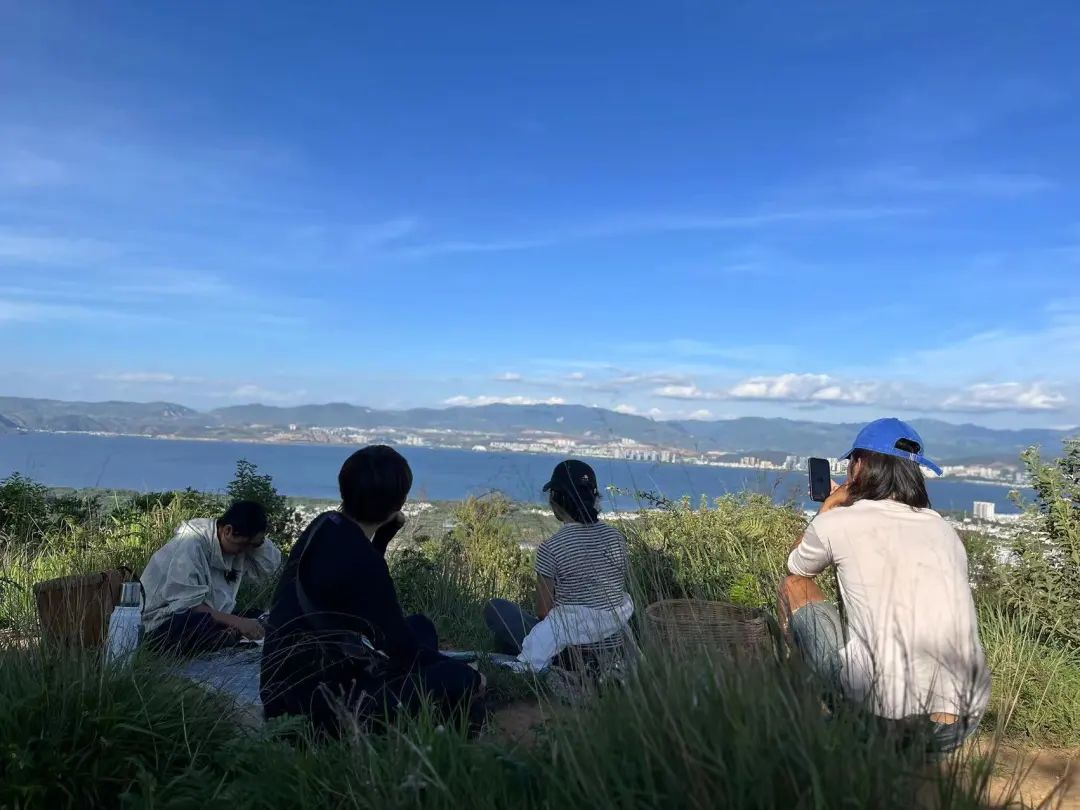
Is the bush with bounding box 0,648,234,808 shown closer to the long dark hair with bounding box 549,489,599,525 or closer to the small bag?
the small bag

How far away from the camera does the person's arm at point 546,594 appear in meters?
4.50

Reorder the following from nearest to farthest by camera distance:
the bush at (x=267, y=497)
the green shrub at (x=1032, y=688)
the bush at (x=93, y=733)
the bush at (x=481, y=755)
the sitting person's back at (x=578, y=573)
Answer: the bush at (x=481, y=755) → the bush at (x=93, y=733) → the green shrub at (x=1032, y=688) → the sitting person's back at (x=578, y=573) → the bush at (x=267, y=497)

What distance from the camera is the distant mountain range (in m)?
7.79

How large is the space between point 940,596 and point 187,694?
264 cm

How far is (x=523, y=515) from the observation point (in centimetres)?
898

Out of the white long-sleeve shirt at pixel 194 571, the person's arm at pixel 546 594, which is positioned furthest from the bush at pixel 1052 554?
the white long-sleeve shirt at pixel 194 571

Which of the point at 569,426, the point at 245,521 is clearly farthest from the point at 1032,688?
the point at 569,426

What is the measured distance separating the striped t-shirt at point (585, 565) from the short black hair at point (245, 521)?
1756 millimetres

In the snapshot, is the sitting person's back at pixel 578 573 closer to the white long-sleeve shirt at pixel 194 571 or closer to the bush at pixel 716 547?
the bush at pixel 716 547

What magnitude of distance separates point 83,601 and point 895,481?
4.01 meters

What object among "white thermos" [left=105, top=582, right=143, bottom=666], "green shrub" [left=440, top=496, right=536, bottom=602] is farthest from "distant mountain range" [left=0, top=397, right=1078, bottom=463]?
"white thermos" [left=105, top=582, right=143, bottom=666]

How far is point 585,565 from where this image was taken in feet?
14.4

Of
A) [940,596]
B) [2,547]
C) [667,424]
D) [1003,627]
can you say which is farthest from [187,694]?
[667,424]

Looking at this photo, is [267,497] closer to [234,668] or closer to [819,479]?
[234,668]
